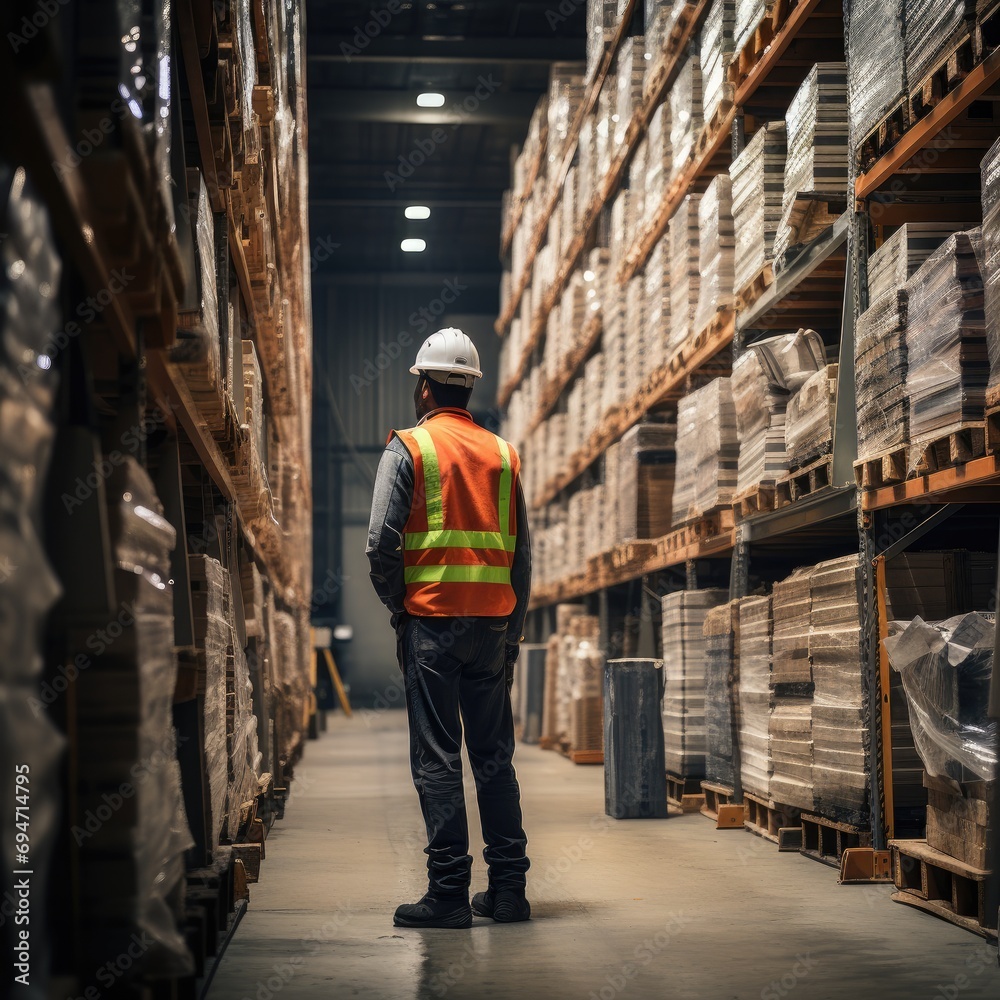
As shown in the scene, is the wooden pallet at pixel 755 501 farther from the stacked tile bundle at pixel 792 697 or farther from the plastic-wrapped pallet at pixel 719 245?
the plastic-wrapped pallet at pixel 719 245

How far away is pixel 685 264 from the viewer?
7.66 metres

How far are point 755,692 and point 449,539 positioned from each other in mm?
2467

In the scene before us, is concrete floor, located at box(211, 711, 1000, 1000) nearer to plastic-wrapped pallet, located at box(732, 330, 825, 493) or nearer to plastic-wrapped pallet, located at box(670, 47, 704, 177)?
plastic-wrapped pallet, located at box(732, 330, 825, 493)

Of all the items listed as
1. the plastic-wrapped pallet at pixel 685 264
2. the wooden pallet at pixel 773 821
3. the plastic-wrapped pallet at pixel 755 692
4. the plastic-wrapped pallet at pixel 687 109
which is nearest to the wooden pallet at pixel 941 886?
the wooden pallet at pixel 773 821

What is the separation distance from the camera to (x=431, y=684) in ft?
14.0

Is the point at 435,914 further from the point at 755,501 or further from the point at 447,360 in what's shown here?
the point at 755,501

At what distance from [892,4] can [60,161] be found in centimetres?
383

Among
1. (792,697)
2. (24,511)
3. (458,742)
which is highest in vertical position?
(24,511)

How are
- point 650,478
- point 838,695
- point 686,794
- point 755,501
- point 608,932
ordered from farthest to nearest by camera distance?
point 650,478 < point 686,794 < point 755,501 < point 838,695 < point 608,932

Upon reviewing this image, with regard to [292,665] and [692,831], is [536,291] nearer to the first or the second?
[292,665]

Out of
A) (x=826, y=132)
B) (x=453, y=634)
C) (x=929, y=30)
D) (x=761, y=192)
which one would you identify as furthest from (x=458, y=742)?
(x=761, y=192)

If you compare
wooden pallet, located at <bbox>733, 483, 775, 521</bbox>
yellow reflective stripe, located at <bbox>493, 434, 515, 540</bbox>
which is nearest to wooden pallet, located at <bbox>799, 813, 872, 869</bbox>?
wooden pallet, located at <bbox>733, 483, 775, 521</bbox>

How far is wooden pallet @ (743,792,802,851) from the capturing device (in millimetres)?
5766

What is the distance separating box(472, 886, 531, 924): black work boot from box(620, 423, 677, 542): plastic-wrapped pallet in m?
4.58
